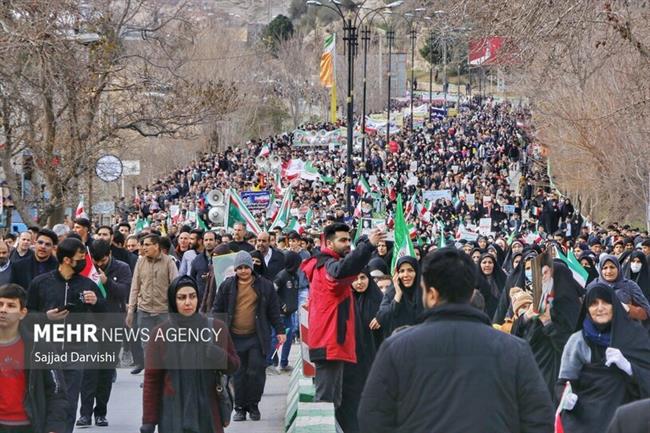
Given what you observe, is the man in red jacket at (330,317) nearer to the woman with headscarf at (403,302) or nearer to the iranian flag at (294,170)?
the woman with headscarf at (403,302)

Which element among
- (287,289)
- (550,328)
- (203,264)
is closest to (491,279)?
(287,289)

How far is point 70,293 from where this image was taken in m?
10.4

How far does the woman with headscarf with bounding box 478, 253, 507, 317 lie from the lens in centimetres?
1523

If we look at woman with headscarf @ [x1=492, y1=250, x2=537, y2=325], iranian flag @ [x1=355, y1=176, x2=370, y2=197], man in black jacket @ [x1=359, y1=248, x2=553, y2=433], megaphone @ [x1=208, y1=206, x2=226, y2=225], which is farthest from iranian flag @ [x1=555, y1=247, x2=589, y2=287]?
iranian flag @ [x1=355, y1=176, x2=370, y2=197]

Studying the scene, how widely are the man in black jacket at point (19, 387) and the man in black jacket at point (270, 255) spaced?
912cm

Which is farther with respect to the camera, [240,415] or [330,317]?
[240,415]

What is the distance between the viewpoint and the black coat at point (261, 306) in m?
12.1

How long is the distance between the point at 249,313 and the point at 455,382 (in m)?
7.08

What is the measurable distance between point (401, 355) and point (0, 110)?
777 inches

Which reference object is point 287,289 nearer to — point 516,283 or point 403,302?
point 516,283

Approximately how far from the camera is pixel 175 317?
8273 millimetres

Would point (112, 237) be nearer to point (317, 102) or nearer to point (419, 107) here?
point (419, 107)

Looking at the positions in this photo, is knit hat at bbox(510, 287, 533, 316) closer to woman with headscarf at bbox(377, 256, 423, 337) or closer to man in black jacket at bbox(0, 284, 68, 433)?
woman with headscarf at bbox(377, 256, 423, 337)

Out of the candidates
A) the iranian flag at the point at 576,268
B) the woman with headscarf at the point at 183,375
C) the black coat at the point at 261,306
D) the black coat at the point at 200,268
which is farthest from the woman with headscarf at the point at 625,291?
the black coat at the point at 200,268
